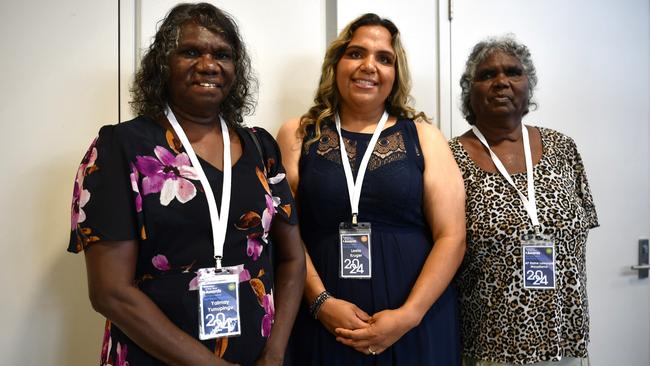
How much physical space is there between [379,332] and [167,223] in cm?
73

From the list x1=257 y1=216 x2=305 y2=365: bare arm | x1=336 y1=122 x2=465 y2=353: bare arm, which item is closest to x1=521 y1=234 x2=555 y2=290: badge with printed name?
x1=336 y1=122 x2=465 y2=353: bare arm

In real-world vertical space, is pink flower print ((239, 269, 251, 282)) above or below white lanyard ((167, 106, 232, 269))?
below

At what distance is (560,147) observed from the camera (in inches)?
78.7

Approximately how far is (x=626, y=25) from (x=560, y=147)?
1214 millimetres

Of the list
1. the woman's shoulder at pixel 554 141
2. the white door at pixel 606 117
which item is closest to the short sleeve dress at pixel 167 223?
the woman's shoulder at pixel 554 141

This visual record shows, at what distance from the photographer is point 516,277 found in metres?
1.79

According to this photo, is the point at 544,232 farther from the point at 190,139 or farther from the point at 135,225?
the point at 135,225

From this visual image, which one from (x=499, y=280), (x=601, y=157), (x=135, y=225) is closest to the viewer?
(x=135, y=225)

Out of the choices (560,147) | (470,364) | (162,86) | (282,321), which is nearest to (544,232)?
(560,147)

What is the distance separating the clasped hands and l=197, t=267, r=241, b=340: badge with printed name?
1.24ft

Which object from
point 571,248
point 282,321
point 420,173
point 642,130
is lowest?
point 282,321

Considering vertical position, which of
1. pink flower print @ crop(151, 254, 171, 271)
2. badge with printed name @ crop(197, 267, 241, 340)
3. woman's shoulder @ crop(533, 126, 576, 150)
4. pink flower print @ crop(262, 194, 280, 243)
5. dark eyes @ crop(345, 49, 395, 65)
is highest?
dark eyes @ crop(345, 49, 395, 65)

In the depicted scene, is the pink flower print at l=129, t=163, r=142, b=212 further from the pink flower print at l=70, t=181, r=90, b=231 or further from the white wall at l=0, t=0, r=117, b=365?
the white wall at l=0, t=0, r=117, b=365

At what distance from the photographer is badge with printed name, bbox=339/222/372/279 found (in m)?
1.71
